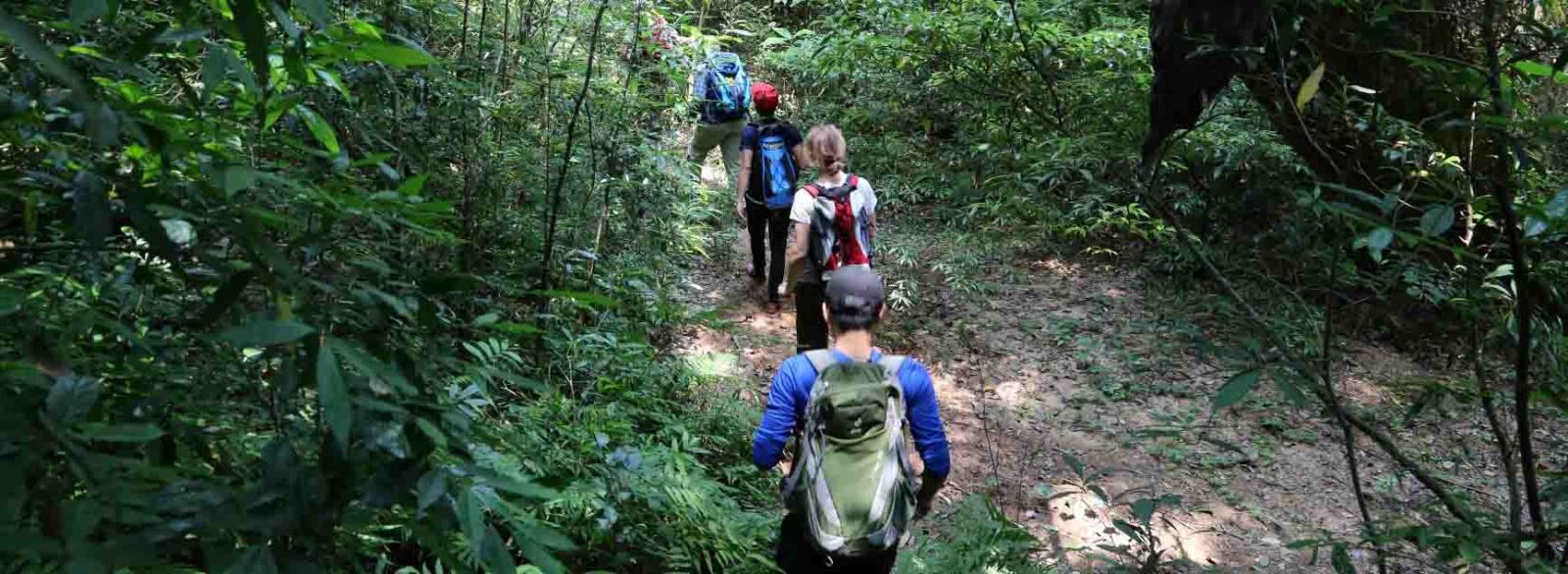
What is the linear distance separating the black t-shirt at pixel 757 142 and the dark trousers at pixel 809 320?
180 cm

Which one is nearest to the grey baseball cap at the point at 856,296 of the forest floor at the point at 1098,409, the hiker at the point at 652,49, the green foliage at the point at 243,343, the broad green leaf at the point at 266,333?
the green foliage at the point at 243,343

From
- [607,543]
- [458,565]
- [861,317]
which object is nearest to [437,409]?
[458,565]

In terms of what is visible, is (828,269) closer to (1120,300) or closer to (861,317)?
(861,317)

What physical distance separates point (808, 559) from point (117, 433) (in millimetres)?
2078

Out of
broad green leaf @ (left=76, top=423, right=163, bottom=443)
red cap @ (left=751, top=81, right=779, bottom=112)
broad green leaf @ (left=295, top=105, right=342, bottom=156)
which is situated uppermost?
broad green leaf @ (left=295, top=105, right=342, bottom=156)

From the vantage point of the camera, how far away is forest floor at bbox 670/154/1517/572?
213 inches

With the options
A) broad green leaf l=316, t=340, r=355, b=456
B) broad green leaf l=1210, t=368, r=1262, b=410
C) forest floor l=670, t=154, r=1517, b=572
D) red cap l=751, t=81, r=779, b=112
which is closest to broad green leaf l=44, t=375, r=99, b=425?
broad green leaf l=316, t=340, r=355, b=456

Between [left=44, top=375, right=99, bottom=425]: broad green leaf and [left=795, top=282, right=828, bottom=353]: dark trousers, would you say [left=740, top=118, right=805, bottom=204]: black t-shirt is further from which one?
[left=44, top=375, right=99, bottom=425]: broad green leaf

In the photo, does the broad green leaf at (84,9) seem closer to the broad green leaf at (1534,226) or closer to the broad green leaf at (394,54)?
the broad green leaf at (394,54)

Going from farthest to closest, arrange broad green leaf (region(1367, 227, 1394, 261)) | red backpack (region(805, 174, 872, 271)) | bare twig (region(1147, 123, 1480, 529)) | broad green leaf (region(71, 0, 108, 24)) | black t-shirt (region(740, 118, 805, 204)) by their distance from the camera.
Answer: black t-shirt (region(740, 118, 805, 204)) < red backpack (region(805, 174, 872, 271)) < bare twig (region(1147, 123, 1480, 529)) < broad green leaf (region(1367, 227, 1394, 261)) < broad green leaf (region(71, 0, 108, 24))

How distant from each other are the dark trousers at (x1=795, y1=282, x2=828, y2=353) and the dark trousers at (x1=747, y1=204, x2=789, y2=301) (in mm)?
1754

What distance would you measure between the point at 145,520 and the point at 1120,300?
26.3 feet

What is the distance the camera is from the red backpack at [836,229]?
537 centimetres

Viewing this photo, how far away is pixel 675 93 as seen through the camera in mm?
7430
